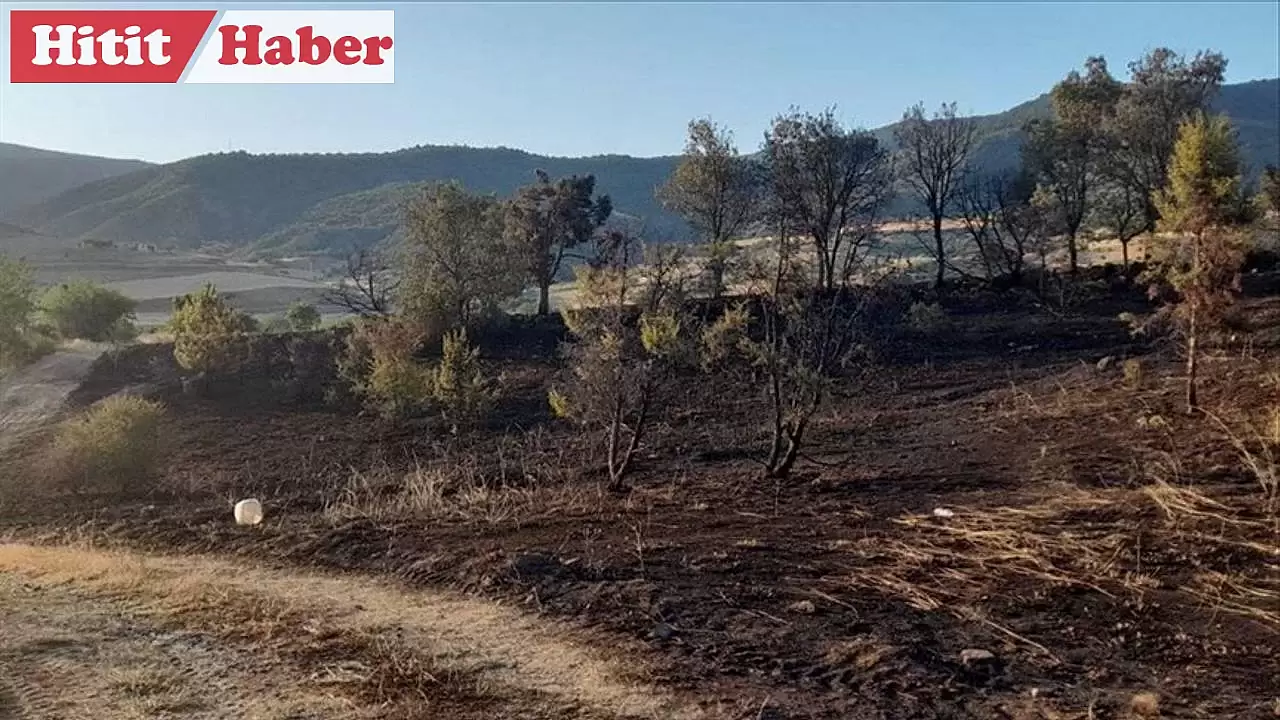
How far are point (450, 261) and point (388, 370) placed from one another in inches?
274

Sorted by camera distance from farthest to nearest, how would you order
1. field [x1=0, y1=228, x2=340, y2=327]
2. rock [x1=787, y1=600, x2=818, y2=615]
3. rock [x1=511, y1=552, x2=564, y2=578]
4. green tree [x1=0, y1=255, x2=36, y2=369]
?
field [x1=0, y1=228, x2=340, y2=327], green tree [x1=0, y1=255, x2=36, y2=369], rock [x1=511, y1=552, x2=564, y2=578], rock [x1=787, y1=600, x2=818, y2=615]

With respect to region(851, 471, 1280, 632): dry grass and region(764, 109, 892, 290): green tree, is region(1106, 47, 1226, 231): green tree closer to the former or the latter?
region(764, 109, 892, 290): green tree

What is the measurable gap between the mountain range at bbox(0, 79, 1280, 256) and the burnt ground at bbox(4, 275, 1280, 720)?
70805 mm

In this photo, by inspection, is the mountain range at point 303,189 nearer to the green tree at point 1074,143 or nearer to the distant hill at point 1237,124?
the distant hill at point 1237,124

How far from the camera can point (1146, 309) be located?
72.0ft

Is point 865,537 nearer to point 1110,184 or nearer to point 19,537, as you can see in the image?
point 19,537

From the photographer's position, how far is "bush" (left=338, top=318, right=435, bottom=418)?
17500 millimetres

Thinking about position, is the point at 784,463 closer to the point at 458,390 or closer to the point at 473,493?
the point at 473,493

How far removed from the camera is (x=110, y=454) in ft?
45.1

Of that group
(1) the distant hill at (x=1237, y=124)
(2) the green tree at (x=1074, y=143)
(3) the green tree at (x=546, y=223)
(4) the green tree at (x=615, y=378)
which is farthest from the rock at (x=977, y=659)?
(1) the distant hill at (x=1237, y=124)

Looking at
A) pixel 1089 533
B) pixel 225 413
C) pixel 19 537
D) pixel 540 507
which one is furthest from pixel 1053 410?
pixel 225 413

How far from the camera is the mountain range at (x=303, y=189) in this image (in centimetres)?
9062

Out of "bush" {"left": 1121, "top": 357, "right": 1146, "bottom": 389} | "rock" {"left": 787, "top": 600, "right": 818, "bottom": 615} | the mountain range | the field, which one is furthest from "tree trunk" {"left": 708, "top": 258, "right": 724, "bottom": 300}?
Answer: the mountain range

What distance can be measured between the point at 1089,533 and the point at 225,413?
16704 millimetres
